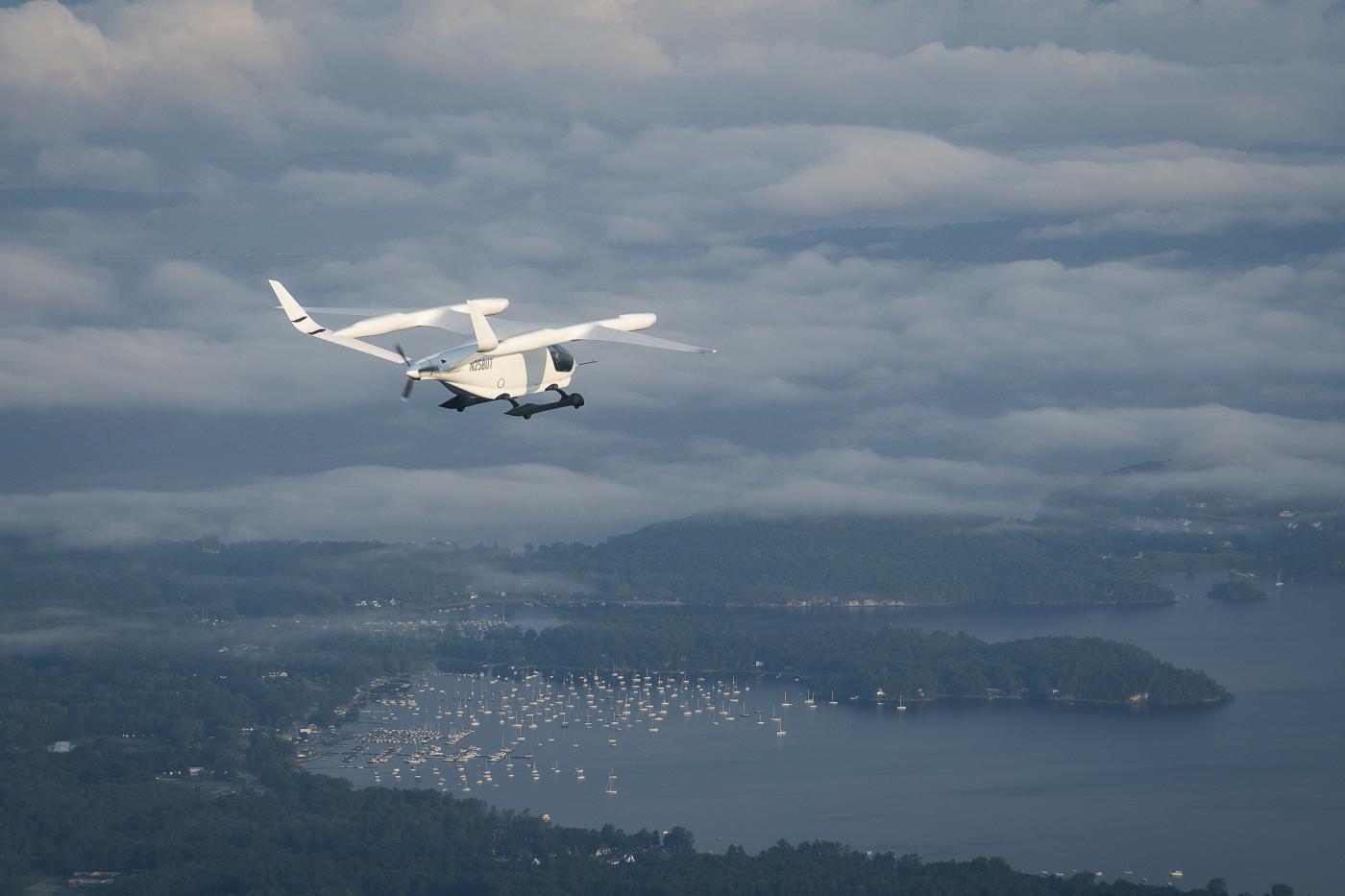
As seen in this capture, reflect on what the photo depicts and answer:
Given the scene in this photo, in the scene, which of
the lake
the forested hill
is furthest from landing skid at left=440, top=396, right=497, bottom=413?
the forested hill

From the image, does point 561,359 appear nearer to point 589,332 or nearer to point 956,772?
point 589,332

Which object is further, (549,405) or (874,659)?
(874,659)

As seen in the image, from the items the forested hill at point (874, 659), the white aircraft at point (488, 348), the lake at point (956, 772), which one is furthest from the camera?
the forested hill at point (874, 659)

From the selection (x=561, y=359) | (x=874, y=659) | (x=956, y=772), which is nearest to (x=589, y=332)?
(x=561, y=359)

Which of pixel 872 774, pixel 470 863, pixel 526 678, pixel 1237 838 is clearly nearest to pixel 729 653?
pixel 526 678

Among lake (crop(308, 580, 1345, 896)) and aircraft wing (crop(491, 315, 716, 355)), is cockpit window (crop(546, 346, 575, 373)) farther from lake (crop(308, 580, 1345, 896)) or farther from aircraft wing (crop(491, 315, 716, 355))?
lake (crop(308, 580, 1345, 896))

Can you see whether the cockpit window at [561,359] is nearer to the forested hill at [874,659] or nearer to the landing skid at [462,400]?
the landing skid at [462,400]

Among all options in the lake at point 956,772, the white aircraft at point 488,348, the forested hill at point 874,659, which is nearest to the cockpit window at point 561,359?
the white aircraft at point 488,348
